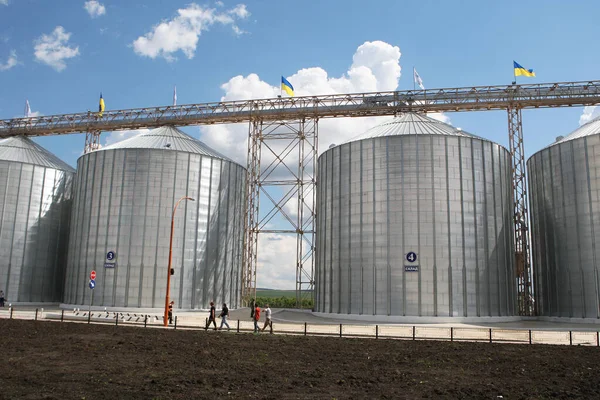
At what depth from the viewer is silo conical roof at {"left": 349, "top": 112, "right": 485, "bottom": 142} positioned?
48009mm

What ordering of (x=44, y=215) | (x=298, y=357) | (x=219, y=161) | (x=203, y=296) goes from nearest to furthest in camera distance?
(x=298, y=357) < (x=203, y=296) < (x=219, y=161) < (x=44, y=215)

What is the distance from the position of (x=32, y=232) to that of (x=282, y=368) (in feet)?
177

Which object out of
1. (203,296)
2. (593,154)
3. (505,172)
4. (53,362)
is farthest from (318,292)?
(53,362)

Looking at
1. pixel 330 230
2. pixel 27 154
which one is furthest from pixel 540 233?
pixel 27 154

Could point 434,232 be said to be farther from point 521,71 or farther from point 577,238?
point 521,71

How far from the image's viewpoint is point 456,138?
4684 cm

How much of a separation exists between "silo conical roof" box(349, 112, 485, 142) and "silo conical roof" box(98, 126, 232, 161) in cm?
1930

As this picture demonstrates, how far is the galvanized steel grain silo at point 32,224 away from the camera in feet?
197

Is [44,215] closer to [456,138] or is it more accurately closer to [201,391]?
[456,138]

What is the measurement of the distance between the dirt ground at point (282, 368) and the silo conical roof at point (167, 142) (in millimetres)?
31196

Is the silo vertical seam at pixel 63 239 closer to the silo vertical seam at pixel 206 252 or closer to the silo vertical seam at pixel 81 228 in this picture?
the silo vertical seam at pixel 81 228

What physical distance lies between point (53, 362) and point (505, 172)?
4365 centimetres

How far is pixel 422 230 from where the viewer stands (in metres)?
44.4

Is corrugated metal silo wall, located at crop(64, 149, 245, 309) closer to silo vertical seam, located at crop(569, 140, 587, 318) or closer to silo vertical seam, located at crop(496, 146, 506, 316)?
silo vertical seam, located at crop(496, 146, 506, 316)
